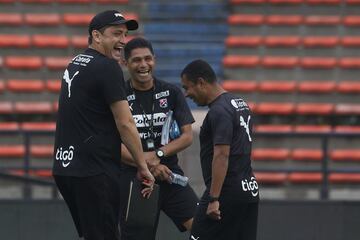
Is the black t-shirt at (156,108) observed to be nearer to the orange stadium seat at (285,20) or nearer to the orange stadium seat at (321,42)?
the orange stadium seat at (321,42)

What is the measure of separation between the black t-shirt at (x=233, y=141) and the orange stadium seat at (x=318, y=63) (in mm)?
6197

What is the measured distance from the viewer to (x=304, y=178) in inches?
440

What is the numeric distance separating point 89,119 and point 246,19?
782 cm

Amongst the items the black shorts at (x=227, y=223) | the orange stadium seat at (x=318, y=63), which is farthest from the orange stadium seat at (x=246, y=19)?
the black shorts at (x=227, y=223)

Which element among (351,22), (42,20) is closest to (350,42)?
(351,22)

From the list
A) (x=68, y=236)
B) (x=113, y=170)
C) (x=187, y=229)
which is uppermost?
(x=113, y=170)

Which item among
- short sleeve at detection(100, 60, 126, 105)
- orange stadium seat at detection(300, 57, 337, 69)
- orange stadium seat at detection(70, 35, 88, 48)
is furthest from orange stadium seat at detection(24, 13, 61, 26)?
short sleeve at detection(100, 60, 126, 105)

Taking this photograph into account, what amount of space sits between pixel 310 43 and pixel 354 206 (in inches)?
159

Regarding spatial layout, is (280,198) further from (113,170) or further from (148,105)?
(113,170)

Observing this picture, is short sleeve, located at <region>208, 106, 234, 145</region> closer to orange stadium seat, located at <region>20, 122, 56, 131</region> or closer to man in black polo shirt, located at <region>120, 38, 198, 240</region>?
man in black polo shirt, located at <region>120, 38, 198, 240</region>

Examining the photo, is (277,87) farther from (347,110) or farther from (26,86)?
(26,86)

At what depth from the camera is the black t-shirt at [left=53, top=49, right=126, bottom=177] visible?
6016 mm

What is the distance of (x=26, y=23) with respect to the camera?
13.5 m

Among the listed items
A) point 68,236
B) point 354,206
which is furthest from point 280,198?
point 68,236
